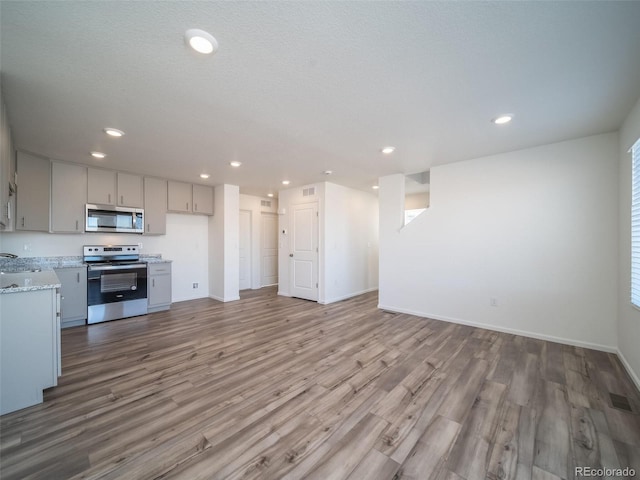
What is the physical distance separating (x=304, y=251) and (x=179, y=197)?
114 inches

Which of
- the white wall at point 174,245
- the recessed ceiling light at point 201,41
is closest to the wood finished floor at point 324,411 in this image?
the white wall at point 174,245

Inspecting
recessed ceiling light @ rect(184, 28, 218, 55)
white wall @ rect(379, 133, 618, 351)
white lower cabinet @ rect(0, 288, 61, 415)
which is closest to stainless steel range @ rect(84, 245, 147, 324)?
white lower cabinet @ rect(0, 288, 61, 415)

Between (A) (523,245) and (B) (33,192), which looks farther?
(B) (33,192)

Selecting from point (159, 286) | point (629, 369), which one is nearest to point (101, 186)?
point (159, 286)

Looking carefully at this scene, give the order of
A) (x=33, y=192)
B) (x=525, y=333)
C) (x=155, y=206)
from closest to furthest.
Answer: (x=525, y=333), (x=33, y=192), (x=155, y=206)

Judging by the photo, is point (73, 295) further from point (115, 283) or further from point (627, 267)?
point (627, 267)

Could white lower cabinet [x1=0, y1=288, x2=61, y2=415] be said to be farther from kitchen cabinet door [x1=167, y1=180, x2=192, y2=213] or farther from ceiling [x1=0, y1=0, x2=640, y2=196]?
kitchen cabinet door [x1=167, y1=180, x2=192, y2=213]

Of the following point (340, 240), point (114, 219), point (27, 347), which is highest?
point (114, 219)

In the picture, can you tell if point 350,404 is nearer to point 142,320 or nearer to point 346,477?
point 346,477

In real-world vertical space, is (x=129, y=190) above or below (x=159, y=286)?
above

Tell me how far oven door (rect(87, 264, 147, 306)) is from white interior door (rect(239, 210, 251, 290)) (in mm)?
2479

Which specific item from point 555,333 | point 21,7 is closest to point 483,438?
point 555,333

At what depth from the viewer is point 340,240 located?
18.7ft

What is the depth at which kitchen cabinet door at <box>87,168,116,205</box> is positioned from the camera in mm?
4230
